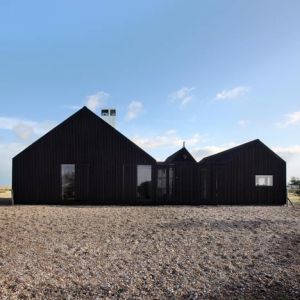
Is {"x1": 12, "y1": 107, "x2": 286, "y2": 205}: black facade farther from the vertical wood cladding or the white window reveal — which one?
the white window reveal

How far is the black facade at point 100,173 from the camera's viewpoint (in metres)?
24.9

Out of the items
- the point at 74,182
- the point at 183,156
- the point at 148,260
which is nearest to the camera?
the point at 148,260

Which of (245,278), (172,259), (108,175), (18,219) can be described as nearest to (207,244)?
(172,259)

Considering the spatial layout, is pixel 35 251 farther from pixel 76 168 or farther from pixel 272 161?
pixel 272 161

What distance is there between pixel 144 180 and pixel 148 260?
52.1 feet

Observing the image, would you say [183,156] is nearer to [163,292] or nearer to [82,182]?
[82,182]

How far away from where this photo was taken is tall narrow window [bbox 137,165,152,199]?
83.7ft

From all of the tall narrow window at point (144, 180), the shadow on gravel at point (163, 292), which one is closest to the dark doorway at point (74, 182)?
the tall narrow window at point (144, 180)

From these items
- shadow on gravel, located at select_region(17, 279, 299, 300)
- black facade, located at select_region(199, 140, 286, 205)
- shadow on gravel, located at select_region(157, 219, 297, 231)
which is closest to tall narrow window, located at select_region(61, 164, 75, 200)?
black facade, located at select_region(199, 140, 286, 205)

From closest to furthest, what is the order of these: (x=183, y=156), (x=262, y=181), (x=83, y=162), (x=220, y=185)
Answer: (x=83, y=162) < (x=220, y=185) < (x=262, y=181) < (x=183, y=156)

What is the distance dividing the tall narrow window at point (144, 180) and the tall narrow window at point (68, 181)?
4033 mm

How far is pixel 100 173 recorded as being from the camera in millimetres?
25250

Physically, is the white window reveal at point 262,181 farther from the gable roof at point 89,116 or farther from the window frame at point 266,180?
the gable roof at point 89,116

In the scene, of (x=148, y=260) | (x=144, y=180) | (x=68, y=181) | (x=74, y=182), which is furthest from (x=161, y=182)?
(x=148, y=260)
